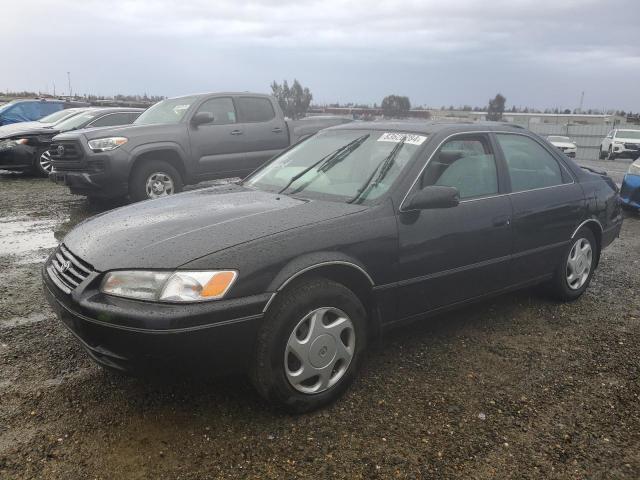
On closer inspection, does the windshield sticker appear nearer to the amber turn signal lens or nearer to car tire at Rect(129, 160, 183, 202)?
the amber turn signal lens

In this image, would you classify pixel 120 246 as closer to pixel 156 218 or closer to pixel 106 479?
pixel 156 218

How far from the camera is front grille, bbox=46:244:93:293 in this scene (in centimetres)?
275

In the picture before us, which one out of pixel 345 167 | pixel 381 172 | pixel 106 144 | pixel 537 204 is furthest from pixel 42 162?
pixel 537 204

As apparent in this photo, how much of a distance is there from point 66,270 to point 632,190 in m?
9.15

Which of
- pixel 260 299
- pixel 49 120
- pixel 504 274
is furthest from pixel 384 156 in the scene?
pixel 49 120

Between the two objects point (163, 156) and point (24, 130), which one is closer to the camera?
point (163, 156)

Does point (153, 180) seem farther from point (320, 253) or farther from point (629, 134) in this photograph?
point (629, 134)

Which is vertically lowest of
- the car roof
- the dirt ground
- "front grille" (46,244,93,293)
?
the dirt ground

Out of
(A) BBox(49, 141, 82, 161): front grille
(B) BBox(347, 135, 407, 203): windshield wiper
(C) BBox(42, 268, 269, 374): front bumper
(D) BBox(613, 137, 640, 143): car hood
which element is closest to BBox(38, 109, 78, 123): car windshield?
(A) BBox(49, 141, 82, 161): front grille

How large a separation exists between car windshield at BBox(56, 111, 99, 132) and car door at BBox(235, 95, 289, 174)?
4621 mm

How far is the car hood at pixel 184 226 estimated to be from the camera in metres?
2.65

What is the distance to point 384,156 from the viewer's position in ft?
11.9

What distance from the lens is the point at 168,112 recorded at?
341 inches

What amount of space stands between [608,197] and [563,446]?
303 cm
